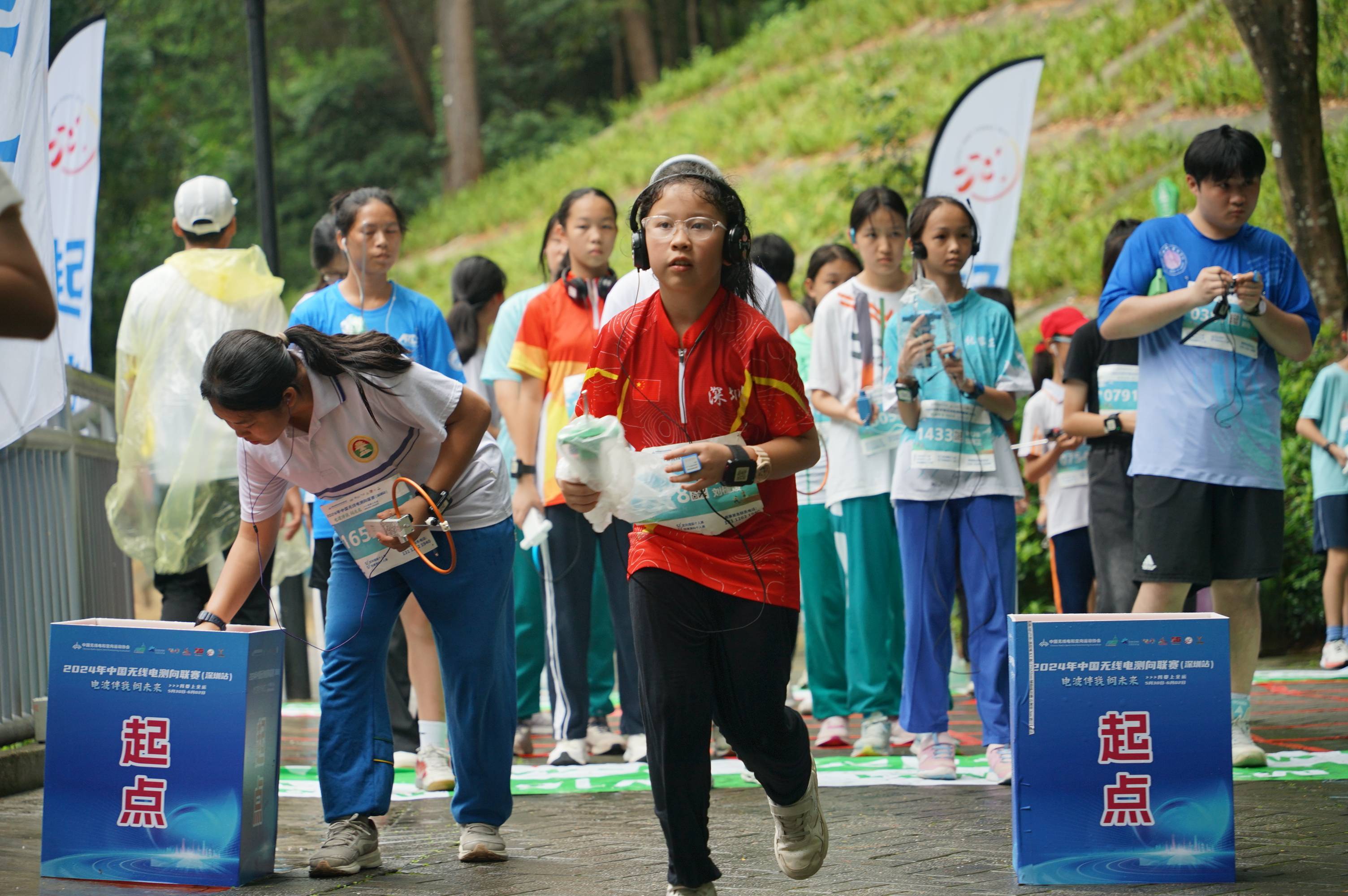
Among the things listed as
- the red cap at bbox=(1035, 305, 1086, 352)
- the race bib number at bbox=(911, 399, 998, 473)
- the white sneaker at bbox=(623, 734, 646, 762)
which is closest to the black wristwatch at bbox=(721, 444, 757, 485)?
the race bib number at bbox=(911, 399, 998, 473)

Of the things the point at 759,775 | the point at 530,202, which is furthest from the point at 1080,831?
the point at 530,202

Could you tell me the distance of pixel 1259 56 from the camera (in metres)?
9.57

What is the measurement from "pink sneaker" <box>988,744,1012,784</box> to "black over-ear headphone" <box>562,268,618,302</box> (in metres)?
2.44

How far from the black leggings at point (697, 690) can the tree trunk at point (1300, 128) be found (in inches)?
302

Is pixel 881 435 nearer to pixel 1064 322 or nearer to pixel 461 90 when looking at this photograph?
pixel 1064 322

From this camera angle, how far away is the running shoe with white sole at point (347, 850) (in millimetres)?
4070

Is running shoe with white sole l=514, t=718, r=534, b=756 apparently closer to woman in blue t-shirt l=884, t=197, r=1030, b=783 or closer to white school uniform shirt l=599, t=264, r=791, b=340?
woman in blue t-shirt l=884, t=197, r=1030, b=783

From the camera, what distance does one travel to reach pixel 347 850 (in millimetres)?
4098

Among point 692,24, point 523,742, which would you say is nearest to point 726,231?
point 523,742

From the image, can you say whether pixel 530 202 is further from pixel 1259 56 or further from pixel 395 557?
pixel 395 557

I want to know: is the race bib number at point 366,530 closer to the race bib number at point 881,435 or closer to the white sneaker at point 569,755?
the white sneaker at point 569,755

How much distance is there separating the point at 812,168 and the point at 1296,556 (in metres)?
14.1

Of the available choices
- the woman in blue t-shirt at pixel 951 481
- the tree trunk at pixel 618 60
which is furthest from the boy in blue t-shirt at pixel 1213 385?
the tree trunk at pixel 618 60

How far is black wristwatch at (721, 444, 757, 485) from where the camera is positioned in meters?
3.25
